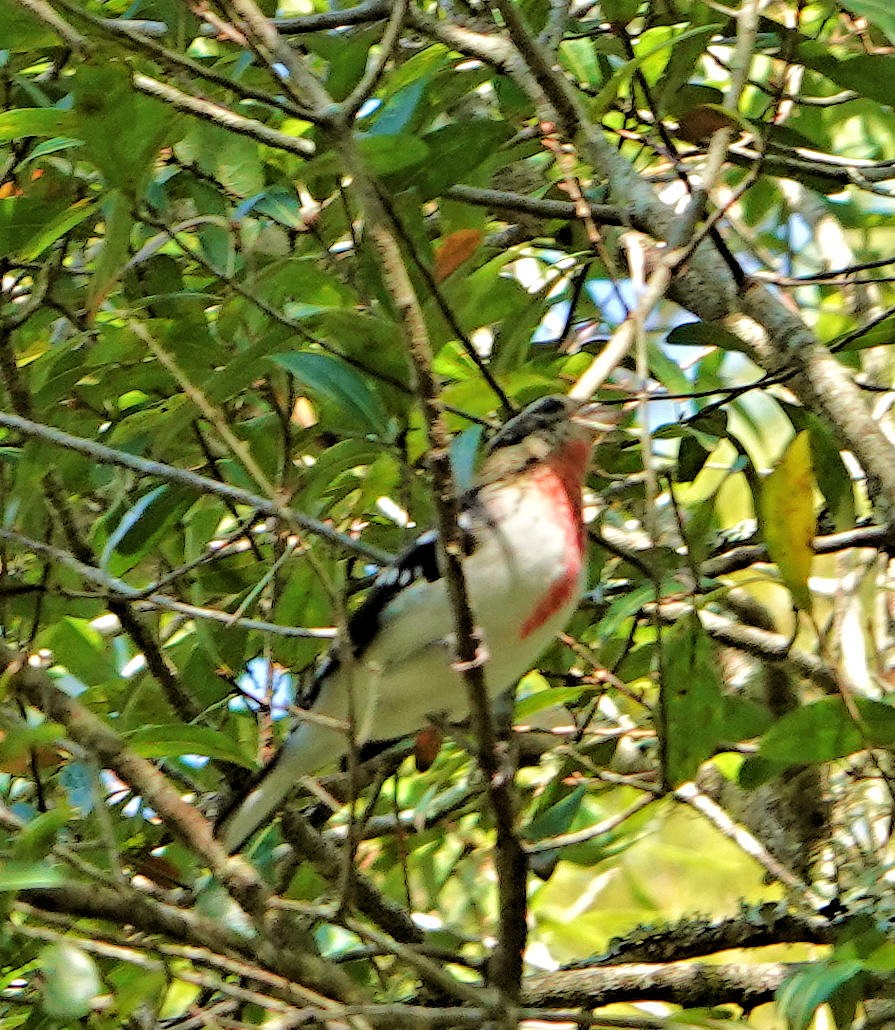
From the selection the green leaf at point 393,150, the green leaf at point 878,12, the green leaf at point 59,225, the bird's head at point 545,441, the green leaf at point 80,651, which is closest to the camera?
the green leaf at point 393,150

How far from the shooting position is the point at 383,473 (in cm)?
230

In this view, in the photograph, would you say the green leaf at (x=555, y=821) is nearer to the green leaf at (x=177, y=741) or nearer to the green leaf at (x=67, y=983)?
the green leaf at (x=177, y=741)

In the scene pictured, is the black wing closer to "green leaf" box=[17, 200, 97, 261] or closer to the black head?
the black head

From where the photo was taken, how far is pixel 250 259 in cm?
240

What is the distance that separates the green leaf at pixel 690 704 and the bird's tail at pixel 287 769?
0.57 m

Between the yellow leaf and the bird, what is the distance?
50cm

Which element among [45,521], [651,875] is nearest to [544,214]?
[45,521]

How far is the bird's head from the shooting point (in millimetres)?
2607

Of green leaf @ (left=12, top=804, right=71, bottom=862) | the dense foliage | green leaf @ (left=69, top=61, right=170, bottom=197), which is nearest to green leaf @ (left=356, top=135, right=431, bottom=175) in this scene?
the dense foliage

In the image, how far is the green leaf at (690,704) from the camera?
7.13 feet

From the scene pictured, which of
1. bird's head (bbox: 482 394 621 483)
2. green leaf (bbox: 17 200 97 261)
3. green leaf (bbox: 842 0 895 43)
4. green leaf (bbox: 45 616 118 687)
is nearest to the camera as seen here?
green leaf (bbox: 842 0 895 43)

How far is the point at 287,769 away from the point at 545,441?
0.73m

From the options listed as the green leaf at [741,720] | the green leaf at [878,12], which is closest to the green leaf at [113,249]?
the green leaf at [878,12]

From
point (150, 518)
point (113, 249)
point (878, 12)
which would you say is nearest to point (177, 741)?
point (150, 518)
